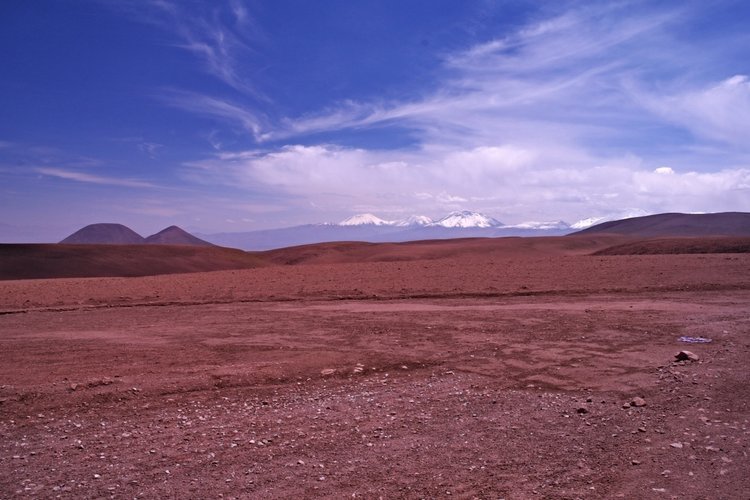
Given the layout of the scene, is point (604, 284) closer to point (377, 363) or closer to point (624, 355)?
point (624, 355)

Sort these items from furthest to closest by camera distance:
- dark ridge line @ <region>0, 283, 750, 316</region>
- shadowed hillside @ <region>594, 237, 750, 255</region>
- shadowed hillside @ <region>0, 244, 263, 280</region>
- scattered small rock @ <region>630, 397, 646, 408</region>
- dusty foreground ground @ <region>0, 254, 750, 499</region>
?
shadowed hillside @ <region>0, 244, 263, 280</region>, shadowed hillside @ <region>594, 237, 750, 255</region>, dark ridge line @ <region>0, 283, 750, 316</region>, scattered small rock @ <region>630, 397, 646, 408</region>, dusty foreground ground @ <region>0, 254, 750, 499</region>

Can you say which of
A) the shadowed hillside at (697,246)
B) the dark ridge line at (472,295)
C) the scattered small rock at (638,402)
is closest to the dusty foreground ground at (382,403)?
the scattered small rock at (638,402)

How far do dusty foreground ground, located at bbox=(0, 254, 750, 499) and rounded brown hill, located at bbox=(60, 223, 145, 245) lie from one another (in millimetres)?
171781

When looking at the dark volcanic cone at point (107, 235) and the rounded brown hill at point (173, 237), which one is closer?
the rounded brown hill at point (173, 237)

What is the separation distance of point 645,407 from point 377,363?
170 inches

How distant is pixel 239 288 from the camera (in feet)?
73.2

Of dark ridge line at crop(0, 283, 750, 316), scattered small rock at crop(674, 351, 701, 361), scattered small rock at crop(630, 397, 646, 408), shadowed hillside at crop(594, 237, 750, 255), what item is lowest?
scattered small rock at crop(630, 397, 646, 408)

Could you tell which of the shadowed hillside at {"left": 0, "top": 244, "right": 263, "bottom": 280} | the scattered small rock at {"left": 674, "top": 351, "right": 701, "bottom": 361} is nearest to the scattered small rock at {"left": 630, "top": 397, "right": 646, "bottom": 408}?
the scattered small rock at {"left": 674, "top": 351, "right": 701, "bottom": 361}

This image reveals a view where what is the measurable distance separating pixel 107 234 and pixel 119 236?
3.58 metres

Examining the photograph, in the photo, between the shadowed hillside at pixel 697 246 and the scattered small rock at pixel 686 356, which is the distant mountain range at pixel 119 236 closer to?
the shadowed hillside at pixel 697 246

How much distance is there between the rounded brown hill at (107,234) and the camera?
170750 mm

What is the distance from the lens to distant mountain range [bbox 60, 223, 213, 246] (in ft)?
525

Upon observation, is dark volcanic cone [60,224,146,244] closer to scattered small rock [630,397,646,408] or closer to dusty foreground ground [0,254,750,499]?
dusty foreground ground [0,254,750,499]

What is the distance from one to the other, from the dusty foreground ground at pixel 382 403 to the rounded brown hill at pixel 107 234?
17178cm
